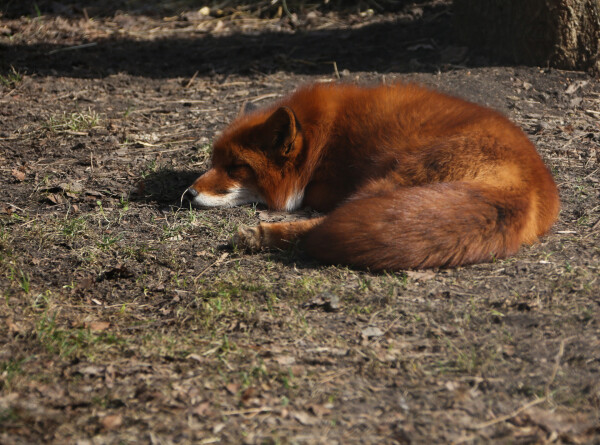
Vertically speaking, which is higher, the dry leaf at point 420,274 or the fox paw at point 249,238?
the fox paw at point 249,238

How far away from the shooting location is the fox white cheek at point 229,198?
501 cm

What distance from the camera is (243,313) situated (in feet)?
11.8

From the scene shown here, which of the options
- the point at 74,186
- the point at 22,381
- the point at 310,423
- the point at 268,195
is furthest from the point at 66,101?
the point at 310,423

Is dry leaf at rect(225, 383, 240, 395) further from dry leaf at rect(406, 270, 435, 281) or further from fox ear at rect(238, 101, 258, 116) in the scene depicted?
fox ear at rect(238, 101, 258, 116)

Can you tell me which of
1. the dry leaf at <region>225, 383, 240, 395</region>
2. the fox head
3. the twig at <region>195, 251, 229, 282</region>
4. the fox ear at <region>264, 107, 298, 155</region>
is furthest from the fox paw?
the dry leaf at <region>225, 383, 240, 395</region>

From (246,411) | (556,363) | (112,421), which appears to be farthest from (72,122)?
Result: (556,363)

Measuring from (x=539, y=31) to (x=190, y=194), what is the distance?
4.22 metres

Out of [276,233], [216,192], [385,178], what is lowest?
[276,233]

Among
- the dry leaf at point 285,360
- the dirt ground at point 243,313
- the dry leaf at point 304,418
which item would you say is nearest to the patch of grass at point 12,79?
the dirt ground at point 243,313

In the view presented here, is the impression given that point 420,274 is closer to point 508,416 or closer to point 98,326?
point 508,416

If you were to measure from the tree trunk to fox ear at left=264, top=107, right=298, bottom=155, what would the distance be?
3.53 metres

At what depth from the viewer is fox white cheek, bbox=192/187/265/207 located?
5012mm

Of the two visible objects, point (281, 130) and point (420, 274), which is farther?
point (281, 130)

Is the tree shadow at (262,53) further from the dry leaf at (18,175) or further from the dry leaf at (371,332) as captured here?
the dry leaf at (371,332)
